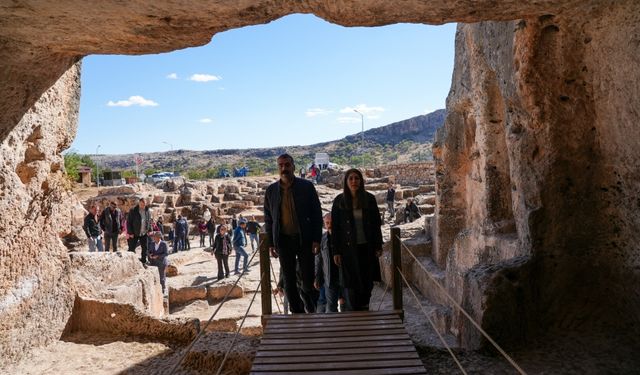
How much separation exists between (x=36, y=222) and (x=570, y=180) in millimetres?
4873

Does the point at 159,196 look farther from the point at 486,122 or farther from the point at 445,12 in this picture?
the point at 445,12

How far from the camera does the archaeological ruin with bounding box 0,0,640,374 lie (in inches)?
142

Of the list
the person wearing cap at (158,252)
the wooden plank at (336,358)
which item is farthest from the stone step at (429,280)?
the person wearing cap at (158,252)

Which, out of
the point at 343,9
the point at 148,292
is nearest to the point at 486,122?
the point at 343,9

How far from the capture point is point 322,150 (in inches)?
3199

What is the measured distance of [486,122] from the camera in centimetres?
680

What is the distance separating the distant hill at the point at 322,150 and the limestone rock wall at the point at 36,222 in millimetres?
62589

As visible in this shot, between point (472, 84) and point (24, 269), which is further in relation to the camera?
point (472, 84)

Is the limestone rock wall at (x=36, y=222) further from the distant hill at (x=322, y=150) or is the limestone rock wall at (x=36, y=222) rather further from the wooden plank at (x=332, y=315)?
the distant hill at (x=322, y=150)

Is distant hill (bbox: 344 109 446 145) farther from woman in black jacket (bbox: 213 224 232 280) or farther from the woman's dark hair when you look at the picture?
the woman's dark hair

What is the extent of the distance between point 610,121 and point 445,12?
1.64 metres

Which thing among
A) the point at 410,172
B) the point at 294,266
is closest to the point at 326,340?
the point at 294,266

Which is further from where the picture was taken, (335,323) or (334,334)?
(335,323)

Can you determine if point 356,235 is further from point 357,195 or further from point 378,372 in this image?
point 378,372
